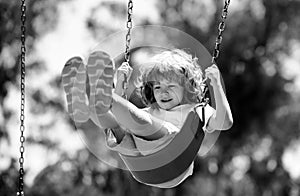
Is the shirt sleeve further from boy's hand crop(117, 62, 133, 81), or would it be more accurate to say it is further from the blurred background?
the blurred background

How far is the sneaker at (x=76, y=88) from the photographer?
2695mm

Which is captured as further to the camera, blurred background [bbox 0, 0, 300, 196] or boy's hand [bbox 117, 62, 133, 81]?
blurred background [bbox 0, 0, 300, 196]

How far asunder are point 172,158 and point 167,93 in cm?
24

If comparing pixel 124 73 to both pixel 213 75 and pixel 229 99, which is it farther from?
pixel 229 99

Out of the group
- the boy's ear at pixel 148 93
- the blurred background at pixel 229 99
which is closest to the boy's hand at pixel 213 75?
the boy's ear at pixel 148 93

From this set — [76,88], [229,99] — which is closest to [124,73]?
[76,88]

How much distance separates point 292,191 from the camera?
10.5 metres

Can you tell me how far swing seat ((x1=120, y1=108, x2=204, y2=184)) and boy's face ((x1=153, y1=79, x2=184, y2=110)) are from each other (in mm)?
156

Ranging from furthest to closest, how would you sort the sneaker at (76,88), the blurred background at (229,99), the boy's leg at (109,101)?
the blurred background at (229,99) → the sneaker at (76,88) → the boy's leg at (109,101)

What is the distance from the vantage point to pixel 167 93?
2.97m

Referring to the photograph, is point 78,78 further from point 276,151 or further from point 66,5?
point 276,151

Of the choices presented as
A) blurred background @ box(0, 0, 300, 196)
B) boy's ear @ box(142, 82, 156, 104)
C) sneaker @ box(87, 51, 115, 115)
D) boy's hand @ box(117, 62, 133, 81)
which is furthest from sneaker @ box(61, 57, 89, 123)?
blurred background @ box(0, 0, 300, 196)

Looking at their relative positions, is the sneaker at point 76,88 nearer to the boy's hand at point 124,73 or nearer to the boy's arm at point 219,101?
the boy's hand at point 124,73

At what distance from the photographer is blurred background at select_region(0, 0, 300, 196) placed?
10008 mm
